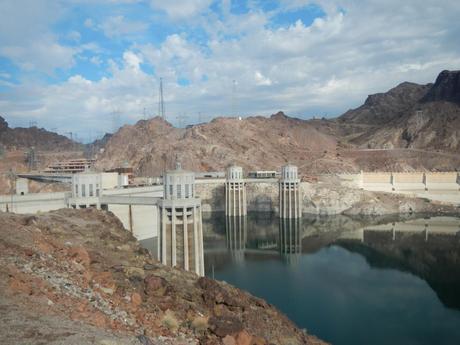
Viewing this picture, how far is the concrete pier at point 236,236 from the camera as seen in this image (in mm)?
49594

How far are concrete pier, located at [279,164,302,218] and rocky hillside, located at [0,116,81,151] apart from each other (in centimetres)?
8872

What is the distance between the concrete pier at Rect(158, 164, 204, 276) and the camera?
27703mm

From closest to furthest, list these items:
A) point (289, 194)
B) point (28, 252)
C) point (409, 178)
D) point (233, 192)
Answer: point (28, 252)
point (289, 194)
point (233, 192)
point (409, 178)

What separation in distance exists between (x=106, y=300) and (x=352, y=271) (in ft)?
106

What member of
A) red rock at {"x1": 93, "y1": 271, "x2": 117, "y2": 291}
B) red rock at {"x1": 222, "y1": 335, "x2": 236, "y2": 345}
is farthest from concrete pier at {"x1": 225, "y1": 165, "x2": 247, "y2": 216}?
red rock at {"x1": 222, "y1": 335, "x2": 236, "y2": 345}

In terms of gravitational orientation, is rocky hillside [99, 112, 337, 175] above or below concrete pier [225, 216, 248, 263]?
above

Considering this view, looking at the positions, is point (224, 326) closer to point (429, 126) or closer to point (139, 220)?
point (139, 220)

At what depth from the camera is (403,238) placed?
180 ft

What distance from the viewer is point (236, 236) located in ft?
193

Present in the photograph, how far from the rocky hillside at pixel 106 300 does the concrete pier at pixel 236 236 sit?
28947 mm

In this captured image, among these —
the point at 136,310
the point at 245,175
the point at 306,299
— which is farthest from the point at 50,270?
the point at 245,175

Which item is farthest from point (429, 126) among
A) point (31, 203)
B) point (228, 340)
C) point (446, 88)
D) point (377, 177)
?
point (228, 340)

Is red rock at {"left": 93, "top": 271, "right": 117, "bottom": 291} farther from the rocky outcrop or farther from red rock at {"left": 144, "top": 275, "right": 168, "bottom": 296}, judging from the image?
the rocky outcrop

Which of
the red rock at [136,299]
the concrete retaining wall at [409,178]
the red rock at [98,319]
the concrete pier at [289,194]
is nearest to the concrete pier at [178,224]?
the red rock at [136,299]
